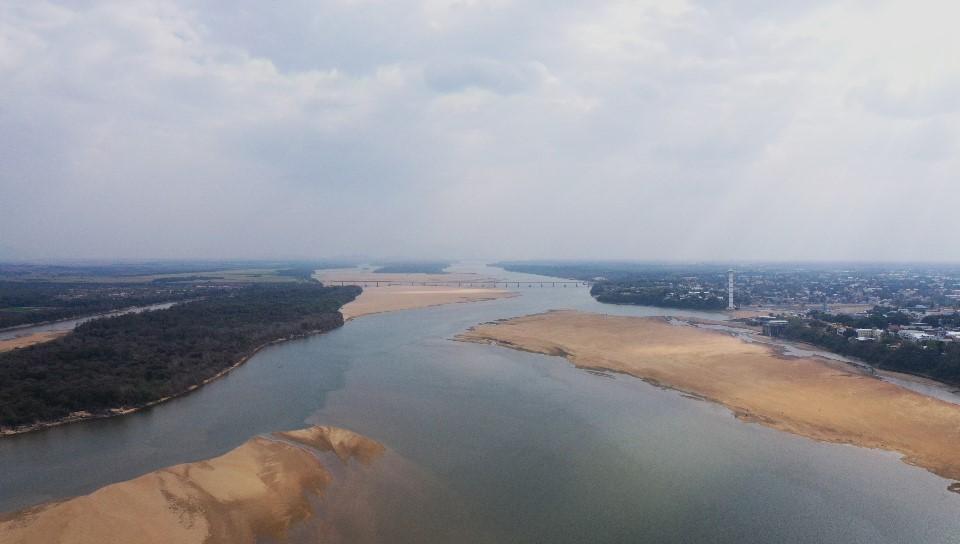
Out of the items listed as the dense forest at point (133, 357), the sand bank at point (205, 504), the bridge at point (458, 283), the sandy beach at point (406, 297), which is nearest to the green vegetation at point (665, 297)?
the sandy beach at point (406, 297)

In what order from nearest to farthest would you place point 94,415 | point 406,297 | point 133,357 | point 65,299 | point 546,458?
point 546,458 < point 94,415 < point 133,357 < point 65,299 < point 406,297

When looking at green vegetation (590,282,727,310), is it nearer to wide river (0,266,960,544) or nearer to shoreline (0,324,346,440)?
wide river (0,266,960,544)

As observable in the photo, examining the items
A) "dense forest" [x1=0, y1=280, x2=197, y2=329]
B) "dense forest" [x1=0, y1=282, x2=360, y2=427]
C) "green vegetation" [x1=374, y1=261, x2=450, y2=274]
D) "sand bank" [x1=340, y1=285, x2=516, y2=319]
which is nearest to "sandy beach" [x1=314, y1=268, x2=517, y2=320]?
"sand bank" [x1=340, y1=285, x2=516, y2=319]

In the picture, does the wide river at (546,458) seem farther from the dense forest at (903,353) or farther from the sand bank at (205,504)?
the dense forest at (903,353)

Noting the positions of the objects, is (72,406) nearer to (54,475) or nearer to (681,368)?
(54,475)

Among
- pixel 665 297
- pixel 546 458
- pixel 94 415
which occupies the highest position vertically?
pixel 665 297

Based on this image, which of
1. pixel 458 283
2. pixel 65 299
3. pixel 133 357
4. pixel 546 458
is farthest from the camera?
pixel 458 283

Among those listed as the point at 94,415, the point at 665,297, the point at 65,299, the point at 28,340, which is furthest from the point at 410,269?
the point at 94,415

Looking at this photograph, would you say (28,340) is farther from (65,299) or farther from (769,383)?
(769,383)
